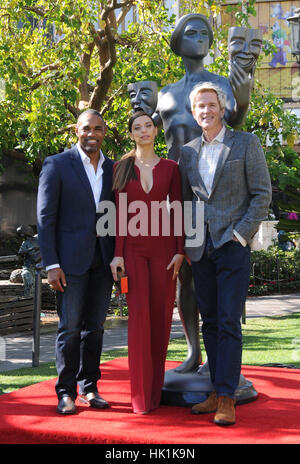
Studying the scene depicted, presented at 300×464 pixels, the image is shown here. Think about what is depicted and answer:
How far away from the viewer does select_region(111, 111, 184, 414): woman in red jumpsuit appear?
4.41 meters

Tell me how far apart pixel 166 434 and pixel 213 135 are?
183 centimetres

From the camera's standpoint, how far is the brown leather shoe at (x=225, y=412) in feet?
13.4

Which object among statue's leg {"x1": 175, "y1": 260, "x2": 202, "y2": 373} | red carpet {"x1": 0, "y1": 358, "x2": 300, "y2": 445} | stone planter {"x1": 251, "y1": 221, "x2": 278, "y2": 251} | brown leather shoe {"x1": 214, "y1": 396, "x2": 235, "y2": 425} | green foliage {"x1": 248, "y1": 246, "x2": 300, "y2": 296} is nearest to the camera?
red carpet {"x1": 0, "y1": 358, "x2": 300, "y2": 445}

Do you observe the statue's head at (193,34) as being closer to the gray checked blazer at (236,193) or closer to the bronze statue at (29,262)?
the gray checked blazer at (236,193)

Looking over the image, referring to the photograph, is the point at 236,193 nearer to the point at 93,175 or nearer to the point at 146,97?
the point at 93,175

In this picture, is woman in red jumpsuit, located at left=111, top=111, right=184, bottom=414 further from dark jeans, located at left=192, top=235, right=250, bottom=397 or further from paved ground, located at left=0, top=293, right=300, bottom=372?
paved ground, located at left=0, top=293, right=300, bottom=372

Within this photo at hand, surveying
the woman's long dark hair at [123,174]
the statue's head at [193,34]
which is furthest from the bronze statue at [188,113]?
the woman's long dark hair at [123,174]

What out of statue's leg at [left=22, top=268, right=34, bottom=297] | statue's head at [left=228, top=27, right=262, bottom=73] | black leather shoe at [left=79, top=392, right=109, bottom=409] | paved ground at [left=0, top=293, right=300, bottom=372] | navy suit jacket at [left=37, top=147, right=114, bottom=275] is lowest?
paved ground at [left=0, top=293, right=300, bottom=372]

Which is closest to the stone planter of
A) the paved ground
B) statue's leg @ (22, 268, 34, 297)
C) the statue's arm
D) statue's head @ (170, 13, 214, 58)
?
the paved ground

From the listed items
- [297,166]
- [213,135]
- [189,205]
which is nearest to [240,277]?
[189,205]

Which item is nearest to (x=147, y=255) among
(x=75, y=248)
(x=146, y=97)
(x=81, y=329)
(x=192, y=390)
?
(x=75, y=248)

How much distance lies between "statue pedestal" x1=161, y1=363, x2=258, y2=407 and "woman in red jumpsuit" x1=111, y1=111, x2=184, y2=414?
0.20m

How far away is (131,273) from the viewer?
4.44m

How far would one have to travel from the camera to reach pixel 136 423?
163 inches
